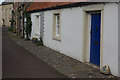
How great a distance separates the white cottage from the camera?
7.39 metres

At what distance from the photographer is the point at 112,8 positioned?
24.5 ft

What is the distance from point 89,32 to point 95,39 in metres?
0.65

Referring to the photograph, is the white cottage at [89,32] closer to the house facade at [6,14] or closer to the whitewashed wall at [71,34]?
the whitewashed wall at [71,34]

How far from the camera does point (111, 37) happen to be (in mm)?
7547

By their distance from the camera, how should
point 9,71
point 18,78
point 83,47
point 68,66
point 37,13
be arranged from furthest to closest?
1. point 37,13
2. point 83,47
3. point 68,66
4. point 9,71
5. point 18,78

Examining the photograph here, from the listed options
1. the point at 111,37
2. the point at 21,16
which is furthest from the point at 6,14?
the point at 111,37

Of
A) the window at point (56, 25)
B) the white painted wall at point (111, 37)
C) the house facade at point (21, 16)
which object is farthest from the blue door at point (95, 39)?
the house facade at point (21, 16)

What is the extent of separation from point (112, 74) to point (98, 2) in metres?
2.93

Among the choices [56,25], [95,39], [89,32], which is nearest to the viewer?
[95,39]

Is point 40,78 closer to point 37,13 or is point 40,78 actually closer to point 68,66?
point 68,66

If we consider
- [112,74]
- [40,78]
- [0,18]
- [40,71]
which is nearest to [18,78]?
[40,78]

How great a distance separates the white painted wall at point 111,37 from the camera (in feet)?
23.8

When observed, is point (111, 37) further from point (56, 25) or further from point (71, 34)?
point (56, 25)

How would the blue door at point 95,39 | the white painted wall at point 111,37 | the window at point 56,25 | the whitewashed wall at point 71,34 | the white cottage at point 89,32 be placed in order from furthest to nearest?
the window at point 56,25, the whitewashed wall at point 71,34, the blue door at point 95,39, the white cottage at point 89,32, the white painted wall at point 111,37
